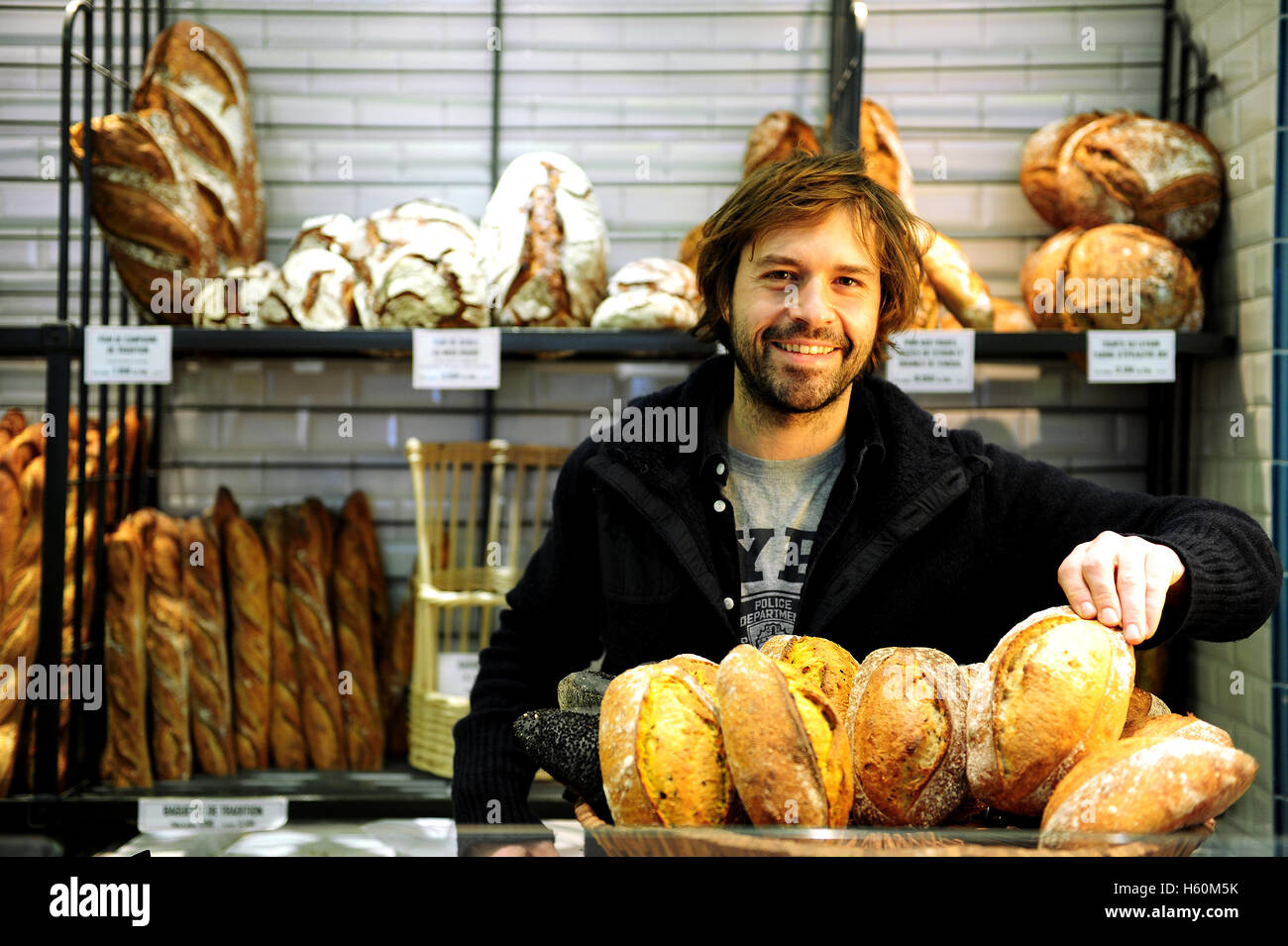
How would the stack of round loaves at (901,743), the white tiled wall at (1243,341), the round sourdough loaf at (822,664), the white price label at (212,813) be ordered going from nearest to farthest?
the stack of round loaves at (901,743) < the round sourdough loaf at (822,664) < the white price label at (212,813) < the white tiled wall at (1243,341)

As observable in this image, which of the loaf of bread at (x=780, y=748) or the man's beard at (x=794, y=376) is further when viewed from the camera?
the man's beard at (x=794, y=376)

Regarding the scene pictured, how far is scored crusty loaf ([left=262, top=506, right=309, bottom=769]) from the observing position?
7.25 ft

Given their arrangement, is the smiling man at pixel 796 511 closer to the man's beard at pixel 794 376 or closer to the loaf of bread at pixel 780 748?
the man's beard at pixel 794 376

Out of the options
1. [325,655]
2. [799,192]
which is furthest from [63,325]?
[799,192]

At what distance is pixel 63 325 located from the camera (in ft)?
6.45

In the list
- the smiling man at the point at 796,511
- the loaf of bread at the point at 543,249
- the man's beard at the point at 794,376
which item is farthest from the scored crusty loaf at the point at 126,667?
the man's beard at the point at 794,376

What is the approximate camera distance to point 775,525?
1.26 meters

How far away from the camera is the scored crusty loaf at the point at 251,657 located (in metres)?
2.19

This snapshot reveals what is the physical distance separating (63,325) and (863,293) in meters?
1.66

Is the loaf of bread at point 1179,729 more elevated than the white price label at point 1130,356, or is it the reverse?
the white price label at point 1130,356

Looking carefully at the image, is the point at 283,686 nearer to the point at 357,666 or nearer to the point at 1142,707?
the point at 357,666

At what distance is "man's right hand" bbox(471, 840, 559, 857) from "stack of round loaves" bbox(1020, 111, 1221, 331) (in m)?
2.01

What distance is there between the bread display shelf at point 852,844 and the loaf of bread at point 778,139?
203 cm
